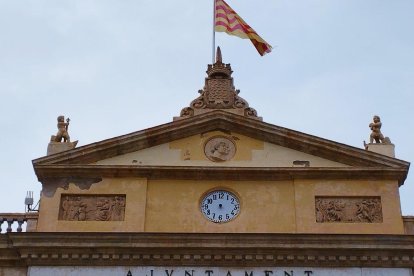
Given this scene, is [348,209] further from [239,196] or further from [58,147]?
[58,147]

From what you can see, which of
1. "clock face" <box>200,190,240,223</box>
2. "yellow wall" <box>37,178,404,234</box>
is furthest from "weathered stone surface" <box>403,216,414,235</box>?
"clock face" <box>200,190,240,223</box>

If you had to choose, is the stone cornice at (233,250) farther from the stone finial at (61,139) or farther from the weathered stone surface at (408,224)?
the stone finial at (61,139)

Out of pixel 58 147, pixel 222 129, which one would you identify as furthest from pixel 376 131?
pixel 58 147

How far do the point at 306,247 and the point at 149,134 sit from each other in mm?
4508

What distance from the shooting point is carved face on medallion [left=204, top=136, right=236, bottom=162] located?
22.2 meters

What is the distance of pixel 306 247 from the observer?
2069 centimetres

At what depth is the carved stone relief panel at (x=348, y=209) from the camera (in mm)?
21297

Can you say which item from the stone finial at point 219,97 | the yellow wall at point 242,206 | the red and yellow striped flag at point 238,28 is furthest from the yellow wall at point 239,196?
the red and yellow striped flag at point 238,28

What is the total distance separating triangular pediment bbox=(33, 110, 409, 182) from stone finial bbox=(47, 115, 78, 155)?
403 millimetres

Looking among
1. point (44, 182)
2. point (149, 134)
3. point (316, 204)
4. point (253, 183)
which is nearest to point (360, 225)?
point (316, 204)

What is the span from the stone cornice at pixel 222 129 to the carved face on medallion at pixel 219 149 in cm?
29

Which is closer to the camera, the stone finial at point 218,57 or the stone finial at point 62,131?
the stone finial at point 62,131

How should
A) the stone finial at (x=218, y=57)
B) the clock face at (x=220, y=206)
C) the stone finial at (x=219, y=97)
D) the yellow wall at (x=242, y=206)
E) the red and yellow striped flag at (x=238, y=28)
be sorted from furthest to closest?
the red and yellow striped flag at (x=238, y=28)
the stone finial at (x=218, y=57)
the stone finial at (x=219, y=97)
the clock face at (x=220, y=206)
the yellow wall at (x=242, y=206)

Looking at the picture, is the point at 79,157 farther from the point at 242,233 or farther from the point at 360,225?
the point at 360,225
